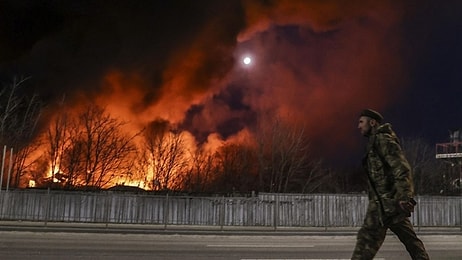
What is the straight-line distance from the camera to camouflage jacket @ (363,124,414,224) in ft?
15.2

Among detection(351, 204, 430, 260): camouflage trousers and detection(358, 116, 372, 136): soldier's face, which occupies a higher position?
detection(358, 116, 372, 136): soldier's face

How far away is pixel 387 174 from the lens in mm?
4773

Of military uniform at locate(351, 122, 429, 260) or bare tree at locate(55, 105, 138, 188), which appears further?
bare tree at locate(55, 105, 138, 188)

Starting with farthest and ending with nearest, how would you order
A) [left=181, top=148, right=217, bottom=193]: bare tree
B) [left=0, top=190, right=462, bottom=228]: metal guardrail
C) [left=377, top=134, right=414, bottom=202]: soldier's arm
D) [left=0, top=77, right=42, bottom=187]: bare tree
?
1. [left=181, top=148, right=217, bottom=193]: bare tree
2. [left=0, top=77, right=42, bottom=187]: bare tree
3. [left=0, top=190, right=462, bottom=228]: metal guardrail
4. [left=377, top=134, right=414, bottom=202]: soldier's arm

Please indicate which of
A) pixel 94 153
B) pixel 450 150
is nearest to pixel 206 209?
pixel 94 153

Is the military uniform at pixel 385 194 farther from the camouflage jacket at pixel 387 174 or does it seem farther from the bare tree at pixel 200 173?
the bare tree at pixel 200 173

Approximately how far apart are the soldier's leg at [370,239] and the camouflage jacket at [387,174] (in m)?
0.11

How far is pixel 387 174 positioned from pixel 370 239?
72 centimetres

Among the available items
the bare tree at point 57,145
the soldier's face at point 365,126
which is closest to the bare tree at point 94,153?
the bare tree at point 57,145

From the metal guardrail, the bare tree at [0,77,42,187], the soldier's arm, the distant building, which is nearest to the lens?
the soldier's arm

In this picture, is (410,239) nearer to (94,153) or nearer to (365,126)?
(365,126)

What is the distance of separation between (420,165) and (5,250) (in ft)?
127

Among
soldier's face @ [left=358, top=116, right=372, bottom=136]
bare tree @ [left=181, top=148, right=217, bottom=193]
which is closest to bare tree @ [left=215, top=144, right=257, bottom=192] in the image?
bare tree @ [left=181, top=148, right=217, bottom=193]

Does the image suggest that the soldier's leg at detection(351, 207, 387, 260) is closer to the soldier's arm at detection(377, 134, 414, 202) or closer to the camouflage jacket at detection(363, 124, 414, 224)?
the camouflage jacket at detection(363, 124, 414, 224)
